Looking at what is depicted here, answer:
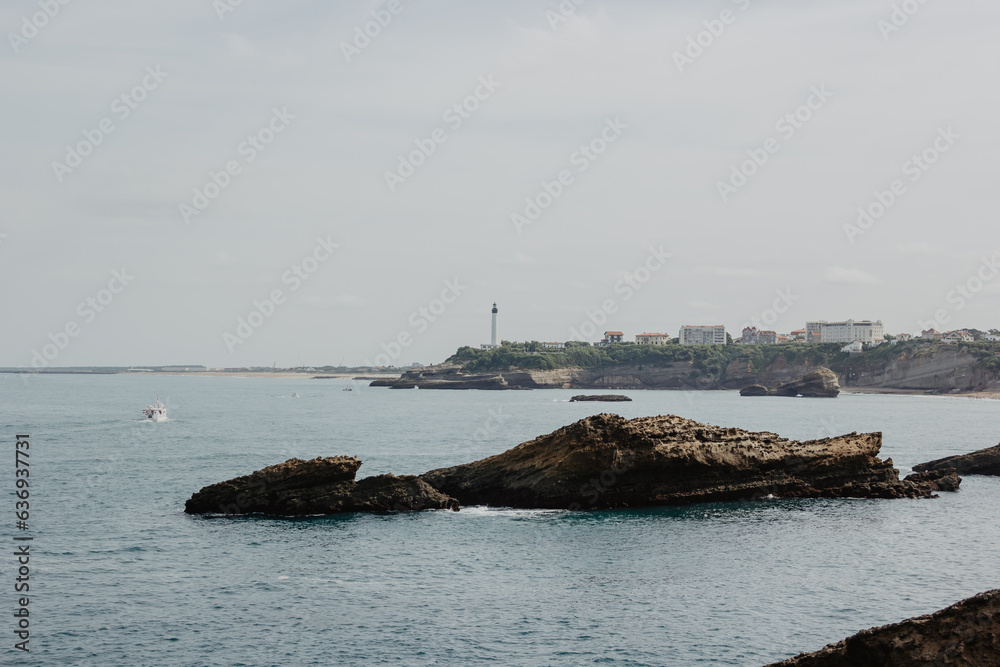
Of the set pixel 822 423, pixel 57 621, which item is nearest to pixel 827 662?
pixel 57 621

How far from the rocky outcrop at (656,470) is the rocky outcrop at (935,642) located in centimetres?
2723

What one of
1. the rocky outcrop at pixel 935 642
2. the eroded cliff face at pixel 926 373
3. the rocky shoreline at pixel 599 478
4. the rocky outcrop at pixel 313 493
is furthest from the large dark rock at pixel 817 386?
the rocky outcrop at pixel 935 642

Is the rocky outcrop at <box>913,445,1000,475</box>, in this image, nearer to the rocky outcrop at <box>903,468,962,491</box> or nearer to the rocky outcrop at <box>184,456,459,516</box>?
the rocky outcrop at <box>903,468,962,491</box>

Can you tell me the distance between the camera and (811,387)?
172m

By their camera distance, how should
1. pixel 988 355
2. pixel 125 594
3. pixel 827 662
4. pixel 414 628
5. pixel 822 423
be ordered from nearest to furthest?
pixel 827 662 < pixel 414 628 < pixel 125 594 < pixel 822 423 < pixel 988 355

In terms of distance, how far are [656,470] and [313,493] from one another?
15763 millimetres

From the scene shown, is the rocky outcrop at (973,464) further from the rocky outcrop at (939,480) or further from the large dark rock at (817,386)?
the large dark rock at (817,386)

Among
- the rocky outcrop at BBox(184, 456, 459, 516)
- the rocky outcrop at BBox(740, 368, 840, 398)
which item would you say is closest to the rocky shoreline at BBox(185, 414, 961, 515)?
the rocky outcrop at BBox(184, 456, 459, 516)

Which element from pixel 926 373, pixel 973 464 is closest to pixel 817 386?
pixel 926 373

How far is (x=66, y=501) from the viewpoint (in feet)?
133

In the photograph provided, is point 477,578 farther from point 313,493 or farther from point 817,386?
point 817,386

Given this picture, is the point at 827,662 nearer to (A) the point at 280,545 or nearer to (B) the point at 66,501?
(A) the point at 280,545

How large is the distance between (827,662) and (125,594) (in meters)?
20.6

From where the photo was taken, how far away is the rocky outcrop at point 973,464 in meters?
52.3
